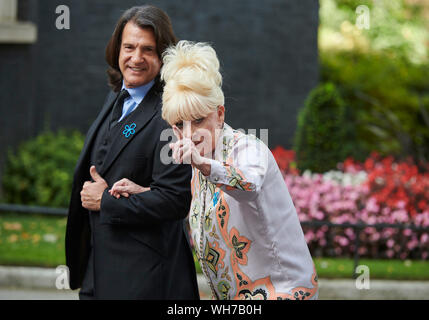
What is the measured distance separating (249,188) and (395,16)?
2040 centimetres

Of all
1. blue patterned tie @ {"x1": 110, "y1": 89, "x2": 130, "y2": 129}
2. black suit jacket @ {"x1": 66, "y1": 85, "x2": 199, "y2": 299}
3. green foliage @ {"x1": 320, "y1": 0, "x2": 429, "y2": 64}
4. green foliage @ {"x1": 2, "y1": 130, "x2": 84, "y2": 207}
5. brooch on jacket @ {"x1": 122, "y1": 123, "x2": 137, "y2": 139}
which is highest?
green foliage @ {"x1": 320, "y1": 0, "x2": 429, "y2": 64}

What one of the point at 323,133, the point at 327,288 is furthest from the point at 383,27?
the point at 327,288

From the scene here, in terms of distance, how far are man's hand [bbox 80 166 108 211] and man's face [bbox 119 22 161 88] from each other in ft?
1.64

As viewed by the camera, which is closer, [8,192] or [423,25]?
[8,192]

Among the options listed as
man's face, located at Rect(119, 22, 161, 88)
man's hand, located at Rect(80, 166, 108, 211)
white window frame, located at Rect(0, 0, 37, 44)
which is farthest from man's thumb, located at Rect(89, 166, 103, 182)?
white window frame, located at Rect(0, 0, 37, 44)

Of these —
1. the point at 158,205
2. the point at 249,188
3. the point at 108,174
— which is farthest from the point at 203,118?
the point at 108,174

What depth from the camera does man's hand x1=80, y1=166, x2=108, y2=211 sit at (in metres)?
2.98

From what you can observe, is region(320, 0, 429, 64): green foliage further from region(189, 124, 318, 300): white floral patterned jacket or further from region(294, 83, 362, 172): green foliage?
region(189, 124, 318, 300): white floral patterned jacket

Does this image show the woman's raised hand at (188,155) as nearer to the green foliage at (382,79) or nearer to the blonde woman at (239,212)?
the blonde woman at (239,212)

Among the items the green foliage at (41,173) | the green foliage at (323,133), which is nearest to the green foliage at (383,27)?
the green foliage at (323,133)

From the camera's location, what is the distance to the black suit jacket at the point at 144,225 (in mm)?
2883

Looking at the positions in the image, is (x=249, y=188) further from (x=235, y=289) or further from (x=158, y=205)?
(x=158, y=205)

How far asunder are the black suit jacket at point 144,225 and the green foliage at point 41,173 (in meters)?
7.78

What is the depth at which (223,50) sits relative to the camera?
483 inches
